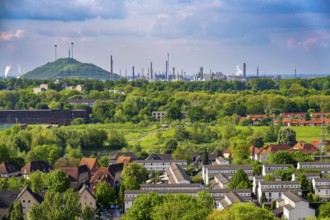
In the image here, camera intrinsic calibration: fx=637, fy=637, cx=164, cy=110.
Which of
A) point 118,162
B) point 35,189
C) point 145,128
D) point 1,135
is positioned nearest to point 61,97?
point 145,128

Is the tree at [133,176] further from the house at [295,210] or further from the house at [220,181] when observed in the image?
the house at [295,210]

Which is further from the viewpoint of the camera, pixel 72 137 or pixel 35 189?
pixel 72 137

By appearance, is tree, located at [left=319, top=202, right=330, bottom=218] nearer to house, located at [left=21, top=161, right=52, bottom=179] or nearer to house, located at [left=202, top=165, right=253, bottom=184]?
house, located at [left=202, top=165, right=253, bottom=184]

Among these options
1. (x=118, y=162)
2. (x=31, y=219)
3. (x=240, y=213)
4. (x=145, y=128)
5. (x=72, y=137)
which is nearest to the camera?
(x=240, y=213)

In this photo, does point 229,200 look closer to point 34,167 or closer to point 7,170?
point 34,167

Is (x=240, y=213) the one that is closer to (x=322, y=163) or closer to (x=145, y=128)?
(x=322, y=163)

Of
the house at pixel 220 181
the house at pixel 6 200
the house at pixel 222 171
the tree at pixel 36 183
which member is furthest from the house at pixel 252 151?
the house at pixel 6 200

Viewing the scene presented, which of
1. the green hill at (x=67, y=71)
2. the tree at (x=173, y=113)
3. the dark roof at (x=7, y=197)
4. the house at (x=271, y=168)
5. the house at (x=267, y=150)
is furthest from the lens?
the green hill at (x=67, y=71)

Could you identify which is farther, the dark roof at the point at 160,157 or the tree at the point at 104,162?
the dark roof at the point at 160,157
